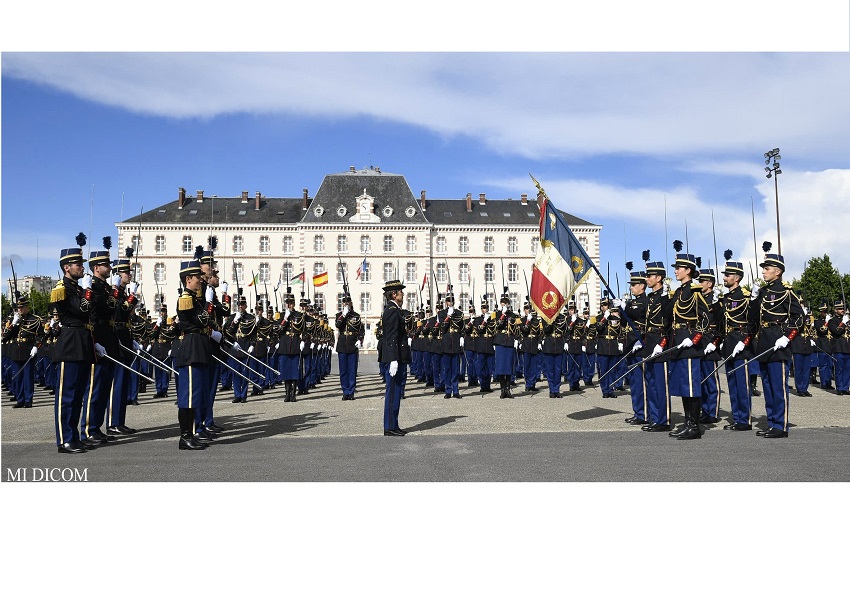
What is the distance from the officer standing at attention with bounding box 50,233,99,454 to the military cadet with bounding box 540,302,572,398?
9.62 metres

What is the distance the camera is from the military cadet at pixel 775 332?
9.16 meters

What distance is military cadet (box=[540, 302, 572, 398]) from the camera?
15464mm

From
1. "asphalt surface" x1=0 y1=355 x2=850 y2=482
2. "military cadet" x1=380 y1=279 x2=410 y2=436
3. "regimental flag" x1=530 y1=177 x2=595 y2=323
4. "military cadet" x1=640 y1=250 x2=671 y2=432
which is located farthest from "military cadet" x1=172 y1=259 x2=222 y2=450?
"military cadet" x1=640 y1=250 x2=671 y2=432

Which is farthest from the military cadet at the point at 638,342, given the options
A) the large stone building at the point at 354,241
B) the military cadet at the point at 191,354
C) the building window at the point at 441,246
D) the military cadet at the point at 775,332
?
the building window at the point at 441,246

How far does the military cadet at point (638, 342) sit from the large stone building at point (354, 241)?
2284 inches

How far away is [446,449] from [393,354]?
2.00 metres

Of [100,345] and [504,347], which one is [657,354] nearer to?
[504,347]

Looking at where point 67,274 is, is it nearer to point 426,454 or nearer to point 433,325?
point 426,454

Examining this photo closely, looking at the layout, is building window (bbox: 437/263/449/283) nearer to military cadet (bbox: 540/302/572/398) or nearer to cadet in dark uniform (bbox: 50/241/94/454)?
military cadet (bbox: 540/302/572/398)

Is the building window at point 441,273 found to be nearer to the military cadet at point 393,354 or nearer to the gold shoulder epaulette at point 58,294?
the military cadet at point 393,354

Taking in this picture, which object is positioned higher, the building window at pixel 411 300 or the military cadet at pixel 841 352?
the building window at pixel 411 300

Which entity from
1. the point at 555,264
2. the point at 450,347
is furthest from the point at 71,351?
the point at 450,347

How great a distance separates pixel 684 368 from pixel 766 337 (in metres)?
1.29

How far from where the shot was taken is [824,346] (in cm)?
1719
